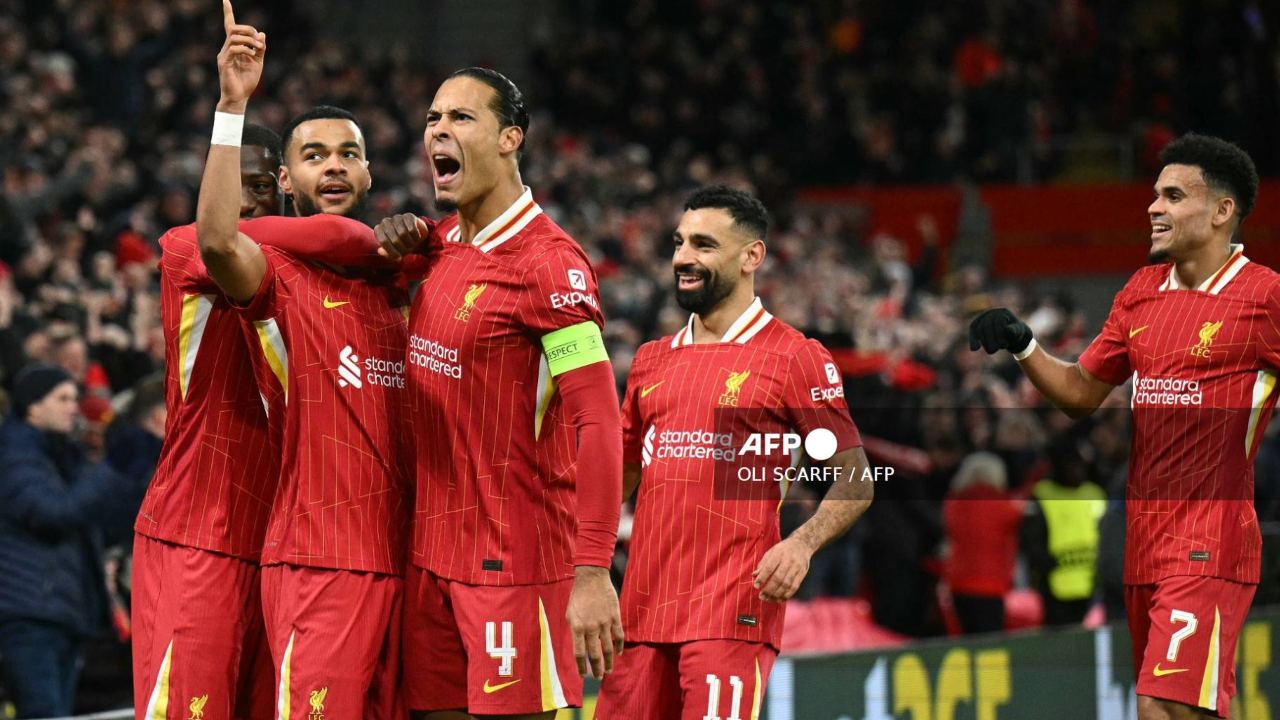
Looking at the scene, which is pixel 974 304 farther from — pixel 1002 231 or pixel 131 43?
pixel 131 43

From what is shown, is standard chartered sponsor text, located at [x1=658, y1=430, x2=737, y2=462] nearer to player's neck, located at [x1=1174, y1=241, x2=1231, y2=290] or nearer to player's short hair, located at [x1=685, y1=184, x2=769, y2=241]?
player's short hair, located at [x1=685, y1=184, x2=769, y2=241]

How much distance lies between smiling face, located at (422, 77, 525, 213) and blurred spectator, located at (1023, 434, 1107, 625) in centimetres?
818

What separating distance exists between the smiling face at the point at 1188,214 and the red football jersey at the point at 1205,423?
0.48 feet

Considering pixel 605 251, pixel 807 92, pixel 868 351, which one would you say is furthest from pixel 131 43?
pixel 807 92

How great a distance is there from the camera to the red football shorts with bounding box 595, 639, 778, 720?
17.9 feet

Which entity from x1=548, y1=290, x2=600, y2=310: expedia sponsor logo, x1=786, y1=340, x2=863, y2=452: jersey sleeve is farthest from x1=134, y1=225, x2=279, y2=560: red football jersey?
x1=786, y1=340, x2=863, y2=452: jersey sleeve

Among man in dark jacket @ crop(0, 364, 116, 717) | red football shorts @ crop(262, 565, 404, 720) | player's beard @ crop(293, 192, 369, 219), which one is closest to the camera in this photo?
red football shorts @ crop(262, 565, 404, 720)

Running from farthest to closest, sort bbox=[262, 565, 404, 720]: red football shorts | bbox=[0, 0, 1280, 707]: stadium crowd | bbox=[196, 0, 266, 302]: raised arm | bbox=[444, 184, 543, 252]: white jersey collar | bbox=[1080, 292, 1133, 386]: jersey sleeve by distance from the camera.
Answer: bbox=[0, 0, 1280, 707]: stadium crowd < bbox=[1080, 292, 1133, 386]: jersey sleeve < bbox=[444, 184, 543, 252]: white jersey collar < bbox=[262, 565, 404, 720]: red football shorts < bbox=[196, 0, 266, 302]: raised arm

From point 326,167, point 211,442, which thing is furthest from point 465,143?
point 211,442

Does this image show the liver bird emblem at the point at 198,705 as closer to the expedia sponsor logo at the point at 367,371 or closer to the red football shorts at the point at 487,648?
the red football shorts at the point at 487,648

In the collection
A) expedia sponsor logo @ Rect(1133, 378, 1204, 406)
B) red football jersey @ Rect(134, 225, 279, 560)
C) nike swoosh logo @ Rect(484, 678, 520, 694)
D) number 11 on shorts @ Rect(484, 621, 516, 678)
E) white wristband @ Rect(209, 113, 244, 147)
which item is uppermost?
white wristband @ Rect(209, 113, 244, 147)

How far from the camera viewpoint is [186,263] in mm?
4945

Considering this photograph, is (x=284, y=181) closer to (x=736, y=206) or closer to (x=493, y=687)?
(x=736, y=206)

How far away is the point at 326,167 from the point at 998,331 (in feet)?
7.94
